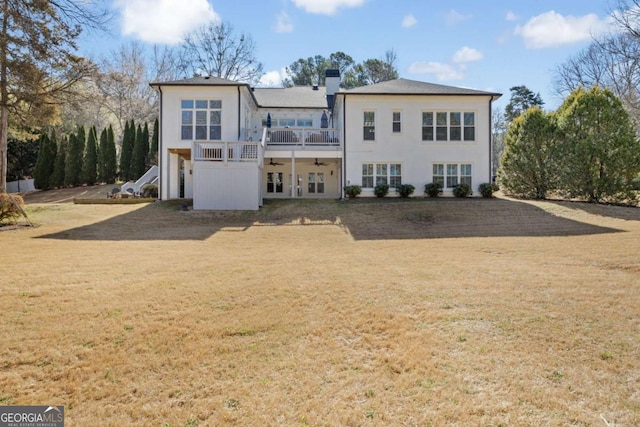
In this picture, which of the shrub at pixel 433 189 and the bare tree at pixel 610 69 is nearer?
the shrub at pixel 433 189

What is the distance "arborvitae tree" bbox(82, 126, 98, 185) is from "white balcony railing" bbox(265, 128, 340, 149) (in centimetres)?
1817

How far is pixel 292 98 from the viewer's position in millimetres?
26516

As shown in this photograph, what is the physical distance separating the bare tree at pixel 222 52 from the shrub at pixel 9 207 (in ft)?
82.7

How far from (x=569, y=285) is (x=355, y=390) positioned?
4526 mm

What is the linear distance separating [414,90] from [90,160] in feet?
82.4

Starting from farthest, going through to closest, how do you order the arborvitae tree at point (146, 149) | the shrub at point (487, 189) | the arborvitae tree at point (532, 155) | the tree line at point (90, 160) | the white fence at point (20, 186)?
1. the white fence at point (20, 186)
2. the arborvitae tree at point (146, 149)
3. the tree line at point (90, 160)
4. the shrub at point (487, 189)
5. the arborvitae tree at point (532, 155)

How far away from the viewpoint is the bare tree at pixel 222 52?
120 feet

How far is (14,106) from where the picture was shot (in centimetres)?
1752

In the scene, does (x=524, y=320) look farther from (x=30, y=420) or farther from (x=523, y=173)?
(x=523, y=173)

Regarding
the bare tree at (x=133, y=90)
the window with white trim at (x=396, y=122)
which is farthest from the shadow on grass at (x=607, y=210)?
the bare tree at (x=133, y=90)

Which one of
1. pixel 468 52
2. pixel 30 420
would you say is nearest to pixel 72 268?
pixel 30 420

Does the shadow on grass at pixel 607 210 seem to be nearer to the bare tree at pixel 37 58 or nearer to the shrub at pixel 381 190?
the shrub at pixel 381 190

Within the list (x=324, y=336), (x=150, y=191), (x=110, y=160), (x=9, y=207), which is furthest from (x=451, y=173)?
(x=110, y=160)

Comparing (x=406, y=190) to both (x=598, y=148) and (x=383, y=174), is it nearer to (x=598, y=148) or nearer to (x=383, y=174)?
(x=383, y=174)
